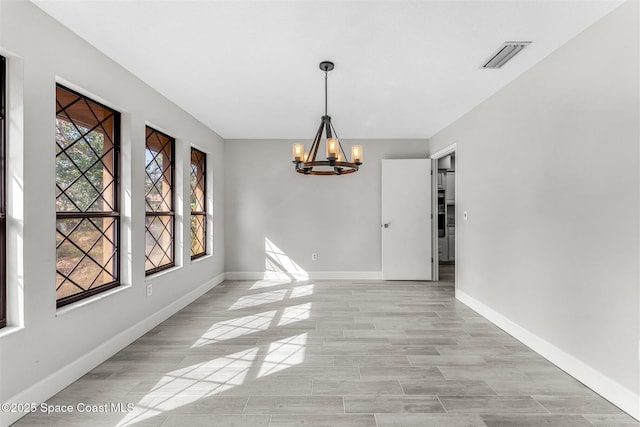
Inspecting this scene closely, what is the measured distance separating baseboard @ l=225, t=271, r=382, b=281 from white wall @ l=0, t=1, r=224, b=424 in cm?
263

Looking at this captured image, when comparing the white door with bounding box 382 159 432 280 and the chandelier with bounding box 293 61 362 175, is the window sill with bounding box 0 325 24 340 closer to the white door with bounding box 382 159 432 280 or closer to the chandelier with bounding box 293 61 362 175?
the chandelier with bounding box 293 61 362 175

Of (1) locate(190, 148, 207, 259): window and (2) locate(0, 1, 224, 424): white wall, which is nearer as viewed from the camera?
(2) locate(0, 1, 224, 424): white wall

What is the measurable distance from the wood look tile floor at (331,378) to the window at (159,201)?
731mm

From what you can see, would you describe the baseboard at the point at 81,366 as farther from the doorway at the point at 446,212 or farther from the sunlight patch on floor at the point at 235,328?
the doorway at the point at 446,212

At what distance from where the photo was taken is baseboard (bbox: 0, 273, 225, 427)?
1876 mm

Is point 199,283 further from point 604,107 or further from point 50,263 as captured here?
point 604,107

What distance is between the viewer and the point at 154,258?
3611 millimetres

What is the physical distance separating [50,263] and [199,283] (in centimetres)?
255

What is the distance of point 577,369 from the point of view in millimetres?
2314

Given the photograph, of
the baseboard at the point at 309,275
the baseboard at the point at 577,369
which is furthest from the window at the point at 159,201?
the baseboard at the point at 577,369

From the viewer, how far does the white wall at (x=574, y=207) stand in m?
1.97

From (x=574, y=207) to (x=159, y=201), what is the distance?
3938 millimetres

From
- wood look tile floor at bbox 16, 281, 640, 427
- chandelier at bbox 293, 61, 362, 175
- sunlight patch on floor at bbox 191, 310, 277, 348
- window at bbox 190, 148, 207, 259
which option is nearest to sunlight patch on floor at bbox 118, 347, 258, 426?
wood look tile floor at bbox 16, 281, 640, 427

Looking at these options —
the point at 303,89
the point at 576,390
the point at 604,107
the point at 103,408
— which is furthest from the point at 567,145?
the point at 103,408
